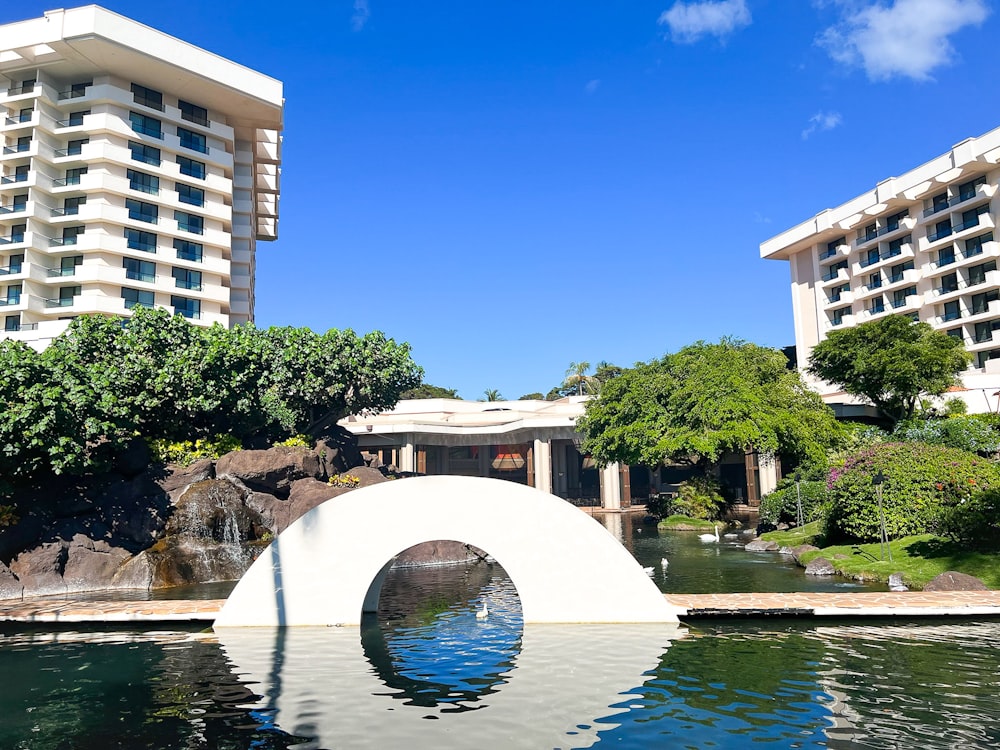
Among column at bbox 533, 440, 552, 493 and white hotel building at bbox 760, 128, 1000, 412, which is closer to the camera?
white hotel building at bbox 760, 128, 1000, 412

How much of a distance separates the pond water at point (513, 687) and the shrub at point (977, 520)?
6.98m

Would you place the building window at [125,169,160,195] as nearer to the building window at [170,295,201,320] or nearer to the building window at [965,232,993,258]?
the building window at [170,295,201,320]

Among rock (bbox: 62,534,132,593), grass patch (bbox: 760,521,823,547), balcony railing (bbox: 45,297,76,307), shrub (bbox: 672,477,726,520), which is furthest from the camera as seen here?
balcony railing (bbox: 45,297,76,307)

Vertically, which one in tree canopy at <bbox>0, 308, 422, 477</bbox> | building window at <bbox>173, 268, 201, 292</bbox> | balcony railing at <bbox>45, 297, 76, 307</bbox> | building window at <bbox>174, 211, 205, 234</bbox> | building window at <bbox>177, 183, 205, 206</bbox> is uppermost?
building window at <bbox>177, 183, 205, 206</bbox>

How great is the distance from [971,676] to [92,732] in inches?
509

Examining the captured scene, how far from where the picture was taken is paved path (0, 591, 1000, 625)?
601 inches

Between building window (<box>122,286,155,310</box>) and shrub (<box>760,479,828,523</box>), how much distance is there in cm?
4518

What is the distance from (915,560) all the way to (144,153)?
5684 cm

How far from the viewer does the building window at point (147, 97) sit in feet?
179

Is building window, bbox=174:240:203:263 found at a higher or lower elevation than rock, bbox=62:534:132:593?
higher

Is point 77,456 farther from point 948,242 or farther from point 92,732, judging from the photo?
point 948,242

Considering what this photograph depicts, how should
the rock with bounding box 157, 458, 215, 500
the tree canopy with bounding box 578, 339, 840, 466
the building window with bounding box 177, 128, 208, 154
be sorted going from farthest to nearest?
the building window with bounding box 177, 128, 208, 154, the tree canopy with bounding box 578, 339, 840, 466, the rock with bounding box 157, 458, 215, 500

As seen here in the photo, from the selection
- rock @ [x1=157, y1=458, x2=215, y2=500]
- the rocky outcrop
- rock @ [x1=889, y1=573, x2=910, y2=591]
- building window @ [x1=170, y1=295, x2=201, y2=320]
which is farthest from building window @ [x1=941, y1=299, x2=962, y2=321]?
building window @ [x1=170, y1=295, x2=201, y2=320]

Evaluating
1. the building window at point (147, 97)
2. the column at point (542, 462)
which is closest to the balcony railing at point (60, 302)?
the building window at point (147, 97)
